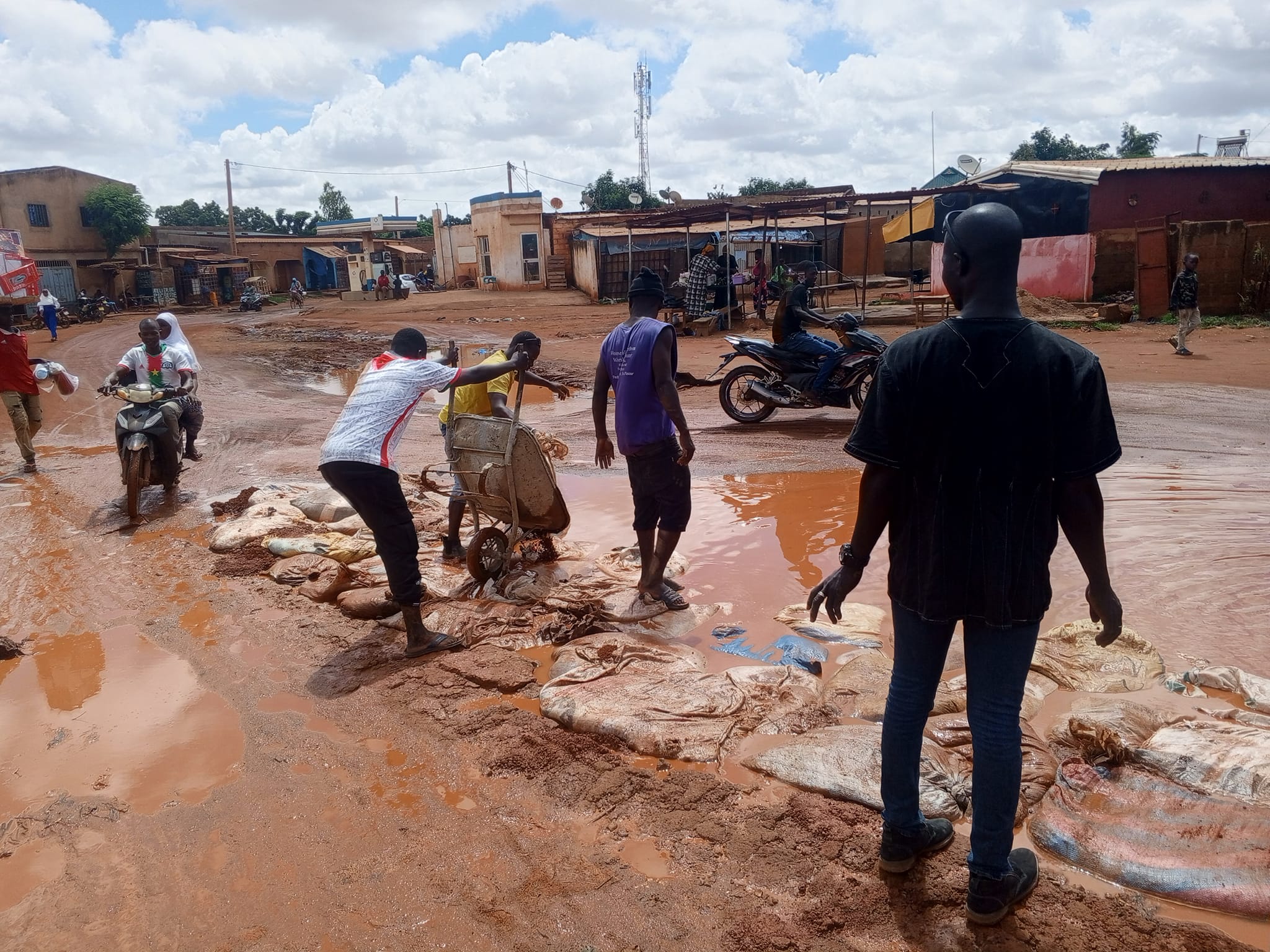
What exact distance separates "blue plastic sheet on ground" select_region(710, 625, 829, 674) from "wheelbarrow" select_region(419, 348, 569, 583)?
4.11 feet

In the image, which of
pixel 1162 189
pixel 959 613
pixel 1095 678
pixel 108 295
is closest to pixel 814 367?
pixel 1095 678

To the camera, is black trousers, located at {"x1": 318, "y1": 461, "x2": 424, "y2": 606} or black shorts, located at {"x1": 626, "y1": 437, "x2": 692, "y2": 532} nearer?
black trousers, located at {"x1": 318, "y1": 461, "x2": 424, "y2": 606}

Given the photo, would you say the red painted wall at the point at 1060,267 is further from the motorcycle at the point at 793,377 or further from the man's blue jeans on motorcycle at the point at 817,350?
the man's blue jeans on motorcycle at the point at 817,350

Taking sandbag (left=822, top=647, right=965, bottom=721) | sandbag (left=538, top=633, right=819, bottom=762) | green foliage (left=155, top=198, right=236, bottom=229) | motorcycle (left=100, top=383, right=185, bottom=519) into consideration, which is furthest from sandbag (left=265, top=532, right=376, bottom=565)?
green foliage (left=155, top=198, right=236, bottom=229)

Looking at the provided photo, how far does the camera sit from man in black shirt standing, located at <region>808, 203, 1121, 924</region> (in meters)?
2.14

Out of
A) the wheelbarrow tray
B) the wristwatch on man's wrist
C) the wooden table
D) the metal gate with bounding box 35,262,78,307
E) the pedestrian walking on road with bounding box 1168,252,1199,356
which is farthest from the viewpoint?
the metal gate with bounding box 35,262,78,307

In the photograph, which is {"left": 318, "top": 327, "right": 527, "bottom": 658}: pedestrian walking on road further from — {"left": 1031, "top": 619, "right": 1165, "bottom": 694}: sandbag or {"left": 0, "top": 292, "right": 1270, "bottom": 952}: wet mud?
{"left": 1031, "top": 619, "right": 1165, "bottom": 694}: sandbag

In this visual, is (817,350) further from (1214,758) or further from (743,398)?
(1214,758)

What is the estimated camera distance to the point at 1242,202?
66.6ft

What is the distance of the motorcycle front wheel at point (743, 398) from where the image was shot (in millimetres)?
10055

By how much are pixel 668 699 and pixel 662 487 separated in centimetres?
128

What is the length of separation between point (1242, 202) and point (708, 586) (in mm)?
21244

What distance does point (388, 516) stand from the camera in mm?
4344

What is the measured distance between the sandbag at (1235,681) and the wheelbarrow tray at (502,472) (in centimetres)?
316
